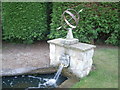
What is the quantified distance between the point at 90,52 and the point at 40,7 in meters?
3.31

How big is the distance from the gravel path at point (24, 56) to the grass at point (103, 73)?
147cm

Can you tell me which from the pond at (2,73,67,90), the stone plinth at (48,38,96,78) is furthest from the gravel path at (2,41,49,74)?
the stone plinth at (48,38,96,78)

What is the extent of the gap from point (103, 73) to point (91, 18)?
9.01ft

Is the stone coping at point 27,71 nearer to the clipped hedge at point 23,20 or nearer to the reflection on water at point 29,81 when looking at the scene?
the reflection on water at point 29,81

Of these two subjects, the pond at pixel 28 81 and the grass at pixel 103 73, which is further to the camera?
the pond at pixel 28 81

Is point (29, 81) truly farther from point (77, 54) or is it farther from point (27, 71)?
point (77, 54)

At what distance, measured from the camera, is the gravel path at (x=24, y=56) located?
517 centimetres

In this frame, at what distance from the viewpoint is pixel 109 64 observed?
5.21 m

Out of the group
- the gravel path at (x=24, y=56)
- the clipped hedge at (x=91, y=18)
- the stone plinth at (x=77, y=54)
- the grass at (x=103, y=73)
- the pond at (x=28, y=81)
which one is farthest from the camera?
Result: the clipped hedge at (x=91, y=18)

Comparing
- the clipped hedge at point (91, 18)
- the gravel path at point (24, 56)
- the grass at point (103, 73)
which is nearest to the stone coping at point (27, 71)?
the gravel path at point (24, 56)

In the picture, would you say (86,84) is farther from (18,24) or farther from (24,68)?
(18,24)

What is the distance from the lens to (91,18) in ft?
21.8

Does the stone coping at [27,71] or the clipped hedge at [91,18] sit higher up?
the clipped hedge at [91,18]

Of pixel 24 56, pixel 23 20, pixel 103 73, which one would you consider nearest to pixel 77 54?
pixel 103 73
